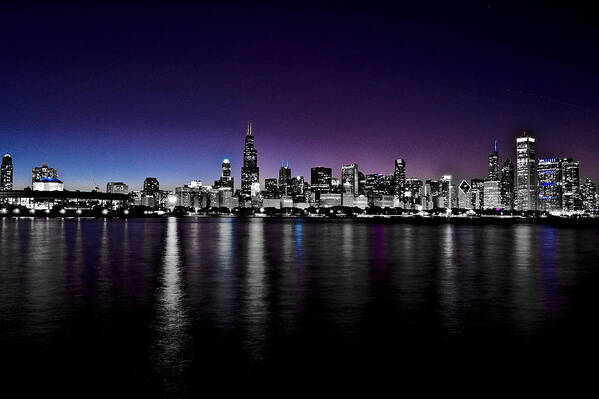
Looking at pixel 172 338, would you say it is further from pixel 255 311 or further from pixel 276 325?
pixel 255 311

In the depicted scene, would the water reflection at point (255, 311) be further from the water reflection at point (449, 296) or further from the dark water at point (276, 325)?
the water reflection at point (449, 296)

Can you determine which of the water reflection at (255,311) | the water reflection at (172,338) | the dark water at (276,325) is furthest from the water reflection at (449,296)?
the water reflection at (172,338)

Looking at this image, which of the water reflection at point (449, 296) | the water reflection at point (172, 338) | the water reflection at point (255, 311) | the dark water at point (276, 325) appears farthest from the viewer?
the water reflection at point (449, 296)

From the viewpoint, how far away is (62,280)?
87.1 feet

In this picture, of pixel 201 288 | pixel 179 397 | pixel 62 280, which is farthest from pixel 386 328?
pixel 62 280

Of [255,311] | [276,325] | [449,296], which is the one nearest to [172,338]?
[276,325]

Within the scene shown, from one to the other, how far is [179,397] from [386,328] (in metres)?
7.60

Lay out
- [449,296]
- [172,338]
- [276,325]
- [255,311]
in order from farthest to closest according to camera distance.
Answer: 1. [449,296]
2. [255,311]
3. [276,325]
4. [172,338]

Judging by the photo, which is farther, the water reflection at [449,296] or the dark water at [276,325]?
the water reflection at [449,296]

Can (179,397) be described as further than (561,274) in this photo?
No

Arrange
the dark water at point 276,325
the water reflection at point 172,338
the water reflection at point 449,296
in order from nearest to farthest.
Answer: the water reflection at point 172,338 → the dark water at point 276,325 → the water reflection at point 449,296

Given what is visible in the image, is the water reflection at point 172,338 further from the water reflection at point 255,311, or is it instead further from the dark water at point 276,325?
the water reflection at point 255,311

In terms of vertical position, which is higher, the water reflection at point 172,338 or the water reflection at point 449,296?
the water reflection at point 172,338

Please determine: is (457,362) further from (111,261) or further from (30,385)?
(111,261)
